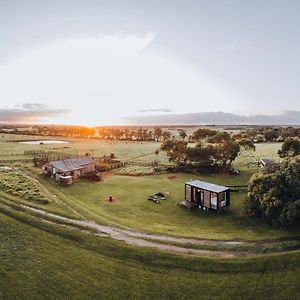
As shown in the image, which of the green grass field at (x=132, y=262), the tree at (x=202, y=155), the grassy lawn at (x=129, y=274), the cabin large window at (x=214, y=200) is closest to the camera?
the grassy lawn at (x=129, y=274)

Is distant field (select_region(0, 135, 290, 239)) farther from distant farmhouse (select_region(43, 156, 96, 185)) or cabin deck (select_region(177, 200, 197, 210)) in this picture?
distant farmhouse (select_region(43, 156, 96, 185))

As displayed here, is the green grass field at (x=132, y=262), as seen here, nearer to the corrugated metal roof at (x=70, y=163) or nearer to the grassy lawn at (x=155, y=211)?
the grassy lawn at (x=155, y=211)

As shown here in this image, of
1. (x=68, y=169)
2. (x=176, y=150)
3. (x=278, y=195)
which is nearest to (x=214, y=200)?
(x=278, y=195)

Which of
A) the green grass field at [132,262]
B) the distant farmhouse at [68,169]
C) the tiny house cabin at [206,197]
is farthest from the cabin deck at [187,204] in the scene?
the distant farmhouse at [68,169]

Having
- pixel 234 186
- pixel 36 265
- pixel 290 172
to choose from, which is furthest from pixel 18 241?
pixel 234 186

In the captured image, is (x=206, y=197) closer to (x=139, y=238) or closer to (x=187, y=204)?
(x=187, y=204)

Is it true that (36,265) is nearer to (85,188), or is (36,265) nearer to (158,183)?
(85,188)
